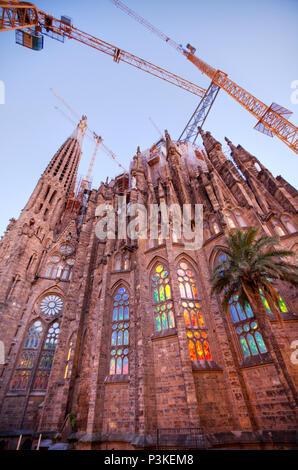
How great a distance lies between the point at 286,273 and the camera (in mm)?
10758

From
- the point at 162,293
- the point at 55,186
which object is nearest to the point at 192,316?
the point at 162,293

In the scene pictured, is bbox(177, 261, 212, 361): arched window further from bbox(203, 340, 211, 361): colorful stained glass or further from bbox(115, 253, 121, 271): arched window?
bbox(115, 253, 121, 271): arched window

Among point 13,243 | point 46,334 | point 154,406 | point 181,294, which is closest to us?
point 154,406

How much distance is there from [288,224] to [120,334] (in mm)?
14967

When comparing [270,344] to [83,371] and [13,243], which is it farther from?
[13,243]

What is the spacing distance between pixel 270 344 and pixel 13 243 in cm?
2554

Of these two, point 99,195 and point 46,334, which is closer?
point 46,334

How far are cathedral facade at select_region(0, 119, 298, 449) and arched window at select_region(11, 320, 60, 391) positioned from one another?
9cm

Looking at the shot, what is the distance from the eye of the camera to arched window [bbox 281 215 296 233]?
16.2 meters

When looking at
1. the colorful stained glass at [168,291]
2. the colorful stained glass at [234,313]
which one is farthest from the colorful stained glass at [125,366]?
the colorful stained glass at [234,313]

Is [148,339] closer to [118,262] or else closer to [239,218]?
[118,262]

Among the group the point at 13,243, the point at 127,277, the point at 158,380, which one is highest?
the point at 13,243

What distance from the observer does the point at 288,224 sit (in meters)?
16.6

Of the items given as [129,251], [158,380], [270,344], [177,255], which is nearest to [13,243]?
[129,251]
